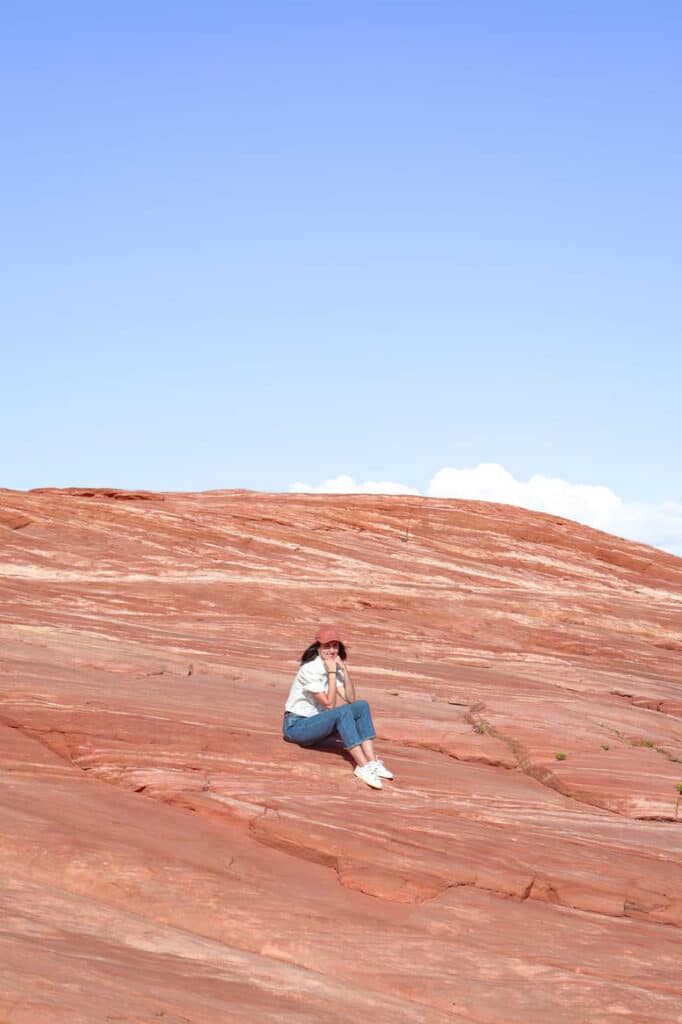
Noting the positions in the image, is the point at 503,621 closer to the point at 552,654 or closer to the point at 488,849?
the point at 552,654

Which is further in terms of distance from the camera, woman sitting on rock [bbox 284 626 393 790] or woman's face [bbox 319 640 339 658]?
woman's face [bbox 319 640 339 658]

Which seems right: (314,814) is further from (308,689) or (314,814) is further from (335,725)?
(308,689)

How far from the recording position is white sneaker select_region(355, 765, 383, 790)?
47.4 feet

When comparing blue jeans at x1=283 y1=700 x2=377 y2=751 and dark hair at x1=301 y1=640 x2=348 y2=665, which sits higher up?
dark hair at x1=301 y1=640 x2=348 y2=665

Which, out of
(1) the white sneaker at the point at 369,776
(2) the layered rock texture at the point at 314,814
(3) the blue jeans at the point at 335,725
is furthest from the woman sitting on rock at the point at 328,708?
(2) the layered rock texture at the point at 314,814

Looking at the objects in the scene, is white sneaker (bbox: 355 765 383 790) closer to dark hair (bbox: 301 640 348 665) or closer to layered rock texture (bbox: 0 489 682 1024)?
layered rock texture (bbox: 0 489 682 1024)

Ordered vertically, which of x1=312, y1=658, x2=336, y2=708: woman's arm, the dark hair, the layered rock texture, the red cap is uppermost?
the red cap

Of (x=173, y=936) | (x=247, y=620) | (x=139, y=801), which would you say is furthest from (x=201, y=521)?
(x=173, y=936)

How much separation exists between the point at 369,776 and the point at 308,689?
5.97 feet

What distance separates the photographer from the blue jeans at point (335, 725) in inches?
592

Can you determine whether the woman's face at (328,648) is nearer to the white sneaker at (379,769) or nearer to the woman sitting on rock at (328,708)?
the woman sitting on rock at (328,708)

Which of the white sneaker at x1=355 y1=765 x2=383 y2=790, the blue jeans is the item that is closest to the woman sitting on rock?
the blue jeans

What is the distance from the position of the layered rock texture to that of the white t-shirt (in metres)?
0.62

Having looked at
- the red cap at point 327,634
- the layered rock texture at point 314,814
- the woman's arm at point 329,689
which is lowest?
Answer: the layered rock texture at point 314,814
